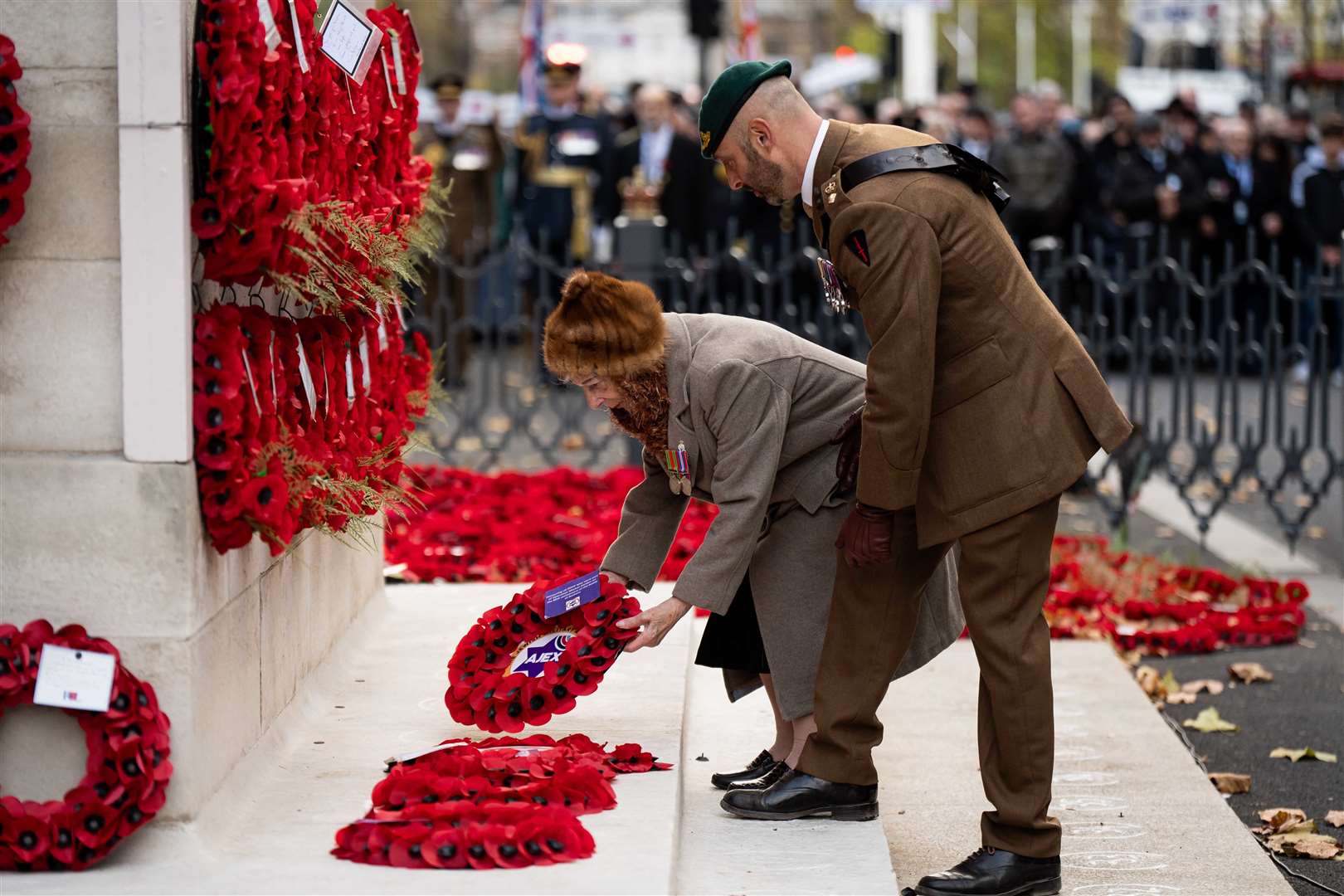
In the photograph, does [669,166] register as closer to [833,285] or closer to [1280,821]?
[1280,821]

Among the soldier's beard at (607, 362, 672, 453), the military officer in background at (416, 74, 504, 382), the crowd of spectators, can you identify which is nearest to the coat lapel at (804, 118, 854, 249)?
the soldier's beard at (607, 362, 672, 453)

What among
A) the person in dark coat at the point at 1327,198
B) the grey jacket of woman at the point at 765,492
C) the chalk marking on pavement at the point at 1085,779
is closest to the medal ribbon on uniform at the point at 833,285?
the grey jacket of woman at the point at 765,492

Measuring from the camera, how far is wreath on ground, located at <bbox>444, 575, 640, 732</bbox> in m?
4.70

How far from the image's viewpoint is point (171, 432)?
397 centimetres

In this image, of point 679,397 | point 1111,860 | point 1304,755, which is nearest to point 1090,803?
point 1111,860

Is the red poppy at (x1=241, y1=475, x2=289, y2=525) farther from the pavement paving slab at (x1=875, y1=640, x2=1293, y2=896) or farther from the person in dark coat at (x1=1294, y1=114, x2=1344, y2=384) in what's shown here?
the person in dark coat at (x1=1294, y1=114, x2=1344, y2=384)

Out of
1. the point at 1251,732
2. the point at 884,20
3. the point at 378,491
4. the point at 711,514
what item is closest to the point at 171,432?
the point at 378,491

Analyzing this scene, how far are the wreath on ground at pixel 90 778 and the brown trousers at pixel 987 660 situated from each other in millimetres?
1644

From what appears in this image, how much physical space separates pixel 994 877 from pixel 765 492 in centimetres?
106

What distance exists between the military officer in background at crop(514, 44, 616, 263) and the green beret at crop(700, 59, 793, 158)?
37.7 feet

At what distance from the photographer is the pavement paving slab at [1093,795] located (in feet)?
16.3

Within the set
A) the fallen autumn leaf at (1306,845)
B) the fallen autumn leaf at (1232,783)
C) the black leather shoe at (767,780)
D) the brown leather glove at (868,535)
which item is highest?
the brown leather glove at (868,535)

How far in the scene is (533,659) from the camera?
15.9 feet

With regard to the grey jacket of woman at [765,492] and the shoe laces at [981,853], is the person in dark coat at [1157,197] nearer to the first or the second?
the grey jacket of woman at [765,492]
